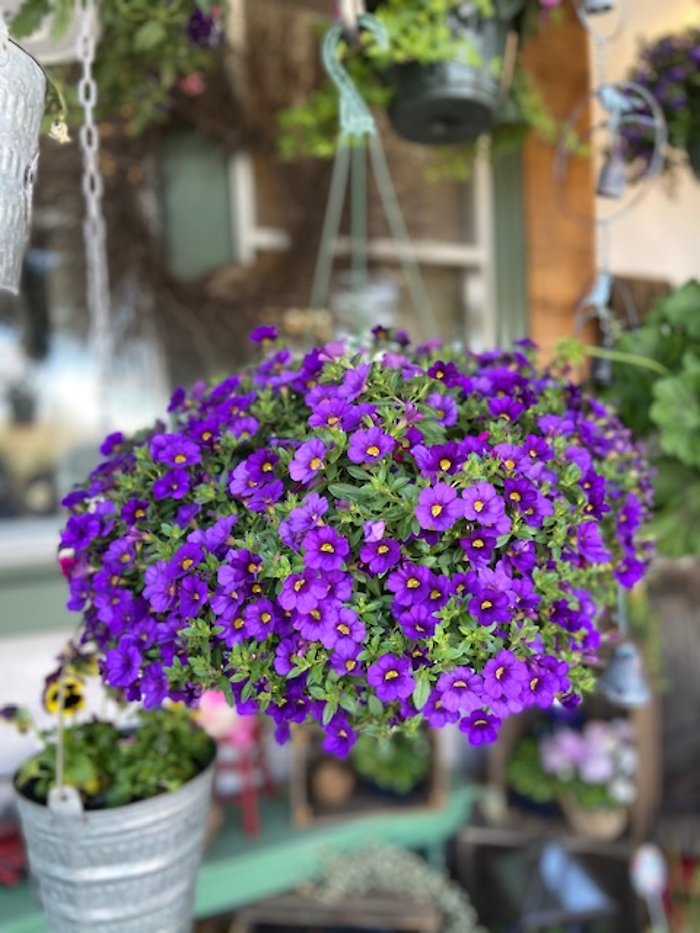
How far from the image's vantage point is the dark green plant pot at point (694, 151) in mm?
1364

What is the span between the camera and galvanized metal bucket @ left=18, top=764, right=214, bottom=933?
0.64 m

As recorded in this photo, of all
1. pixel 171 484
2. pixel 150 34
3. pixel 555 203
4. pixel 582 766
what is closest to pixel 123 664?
pixel 171 484

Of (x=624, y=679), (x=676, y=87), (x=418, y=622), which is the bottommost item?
(x=624, y=679)

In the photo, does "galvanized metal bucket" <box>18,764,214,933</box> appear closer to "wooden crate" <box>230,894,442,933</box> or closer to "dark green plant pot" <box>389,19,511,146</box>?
"dark green plant pot" <box>389,19,511,146</box>

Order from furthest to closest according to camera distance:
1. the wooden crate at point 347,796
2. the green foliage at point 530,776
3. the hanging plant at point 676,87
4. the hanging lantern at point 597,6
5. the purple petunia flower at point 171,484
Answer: the green foliage at point 530,776, the wooden crate at point 347,796, the hanging plant at point 676,87, the hanging lantern at point 597,6, the purple petunia flower at point 171,484

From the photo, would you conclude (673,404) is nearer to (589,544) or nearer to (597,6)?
Result: (589,544)

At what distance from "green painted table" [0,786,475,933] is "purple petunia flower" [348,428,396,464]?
151 centimetres

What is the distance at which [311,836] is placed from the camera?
70.5 inches

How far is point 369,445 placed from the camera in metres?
0.55

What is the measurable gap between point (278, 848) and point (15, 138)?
1.68m

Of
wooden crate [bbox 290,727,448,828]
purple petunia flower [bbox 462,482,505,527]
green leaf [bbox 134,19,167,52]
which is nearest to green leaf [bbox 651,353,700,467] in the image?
purple petunia flower [bbox 462,482,505,527]

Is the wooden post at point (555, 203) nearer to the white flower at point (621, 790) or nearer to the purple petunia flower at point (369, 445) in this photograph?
the white flower at point (621, 790)

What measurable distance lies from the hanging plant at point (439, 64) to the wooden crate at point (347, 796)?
1435 millimetres

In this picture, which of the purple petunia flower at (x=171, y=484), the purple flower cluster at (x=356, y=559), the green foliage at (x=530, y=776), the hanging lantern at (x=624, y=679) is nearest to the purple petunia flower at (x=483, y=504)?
the purple flower cluster at (x=356, y=559)
